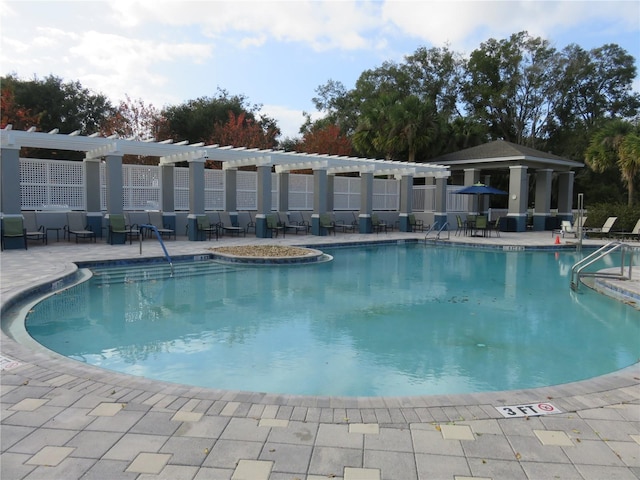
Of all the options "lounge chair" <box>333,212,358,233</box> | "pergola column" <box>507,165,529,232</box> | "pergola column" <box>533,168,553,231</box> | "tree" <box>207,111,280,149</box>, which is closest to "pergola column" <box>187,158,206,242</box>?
"lounge chair" <box>333,212,358,233</box>

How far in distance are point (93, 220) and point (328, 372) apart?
1265 cm

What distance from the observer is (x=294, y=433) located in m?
3.00

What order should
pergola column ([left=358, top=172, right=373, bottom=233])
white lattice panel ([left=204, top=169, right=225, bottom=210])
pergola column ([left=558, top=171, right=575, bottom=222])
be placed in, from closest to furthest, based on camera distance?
white lattice panel ([left=204, top=169, right=225, bottom=210]) < pergola column ([left=358, top=172, right=373, bottom=233]) < pergola column ([left=558, top=171, right=575, bottom=222])

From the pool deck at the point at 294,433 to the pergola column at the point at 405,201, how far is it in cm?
1776

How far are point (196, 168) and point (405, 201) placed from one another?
32.6 ft

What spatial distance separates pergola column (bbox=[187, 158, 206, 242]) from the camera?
1577cm

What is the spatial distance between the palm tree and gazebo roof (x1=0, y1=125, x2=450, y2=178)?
695cm

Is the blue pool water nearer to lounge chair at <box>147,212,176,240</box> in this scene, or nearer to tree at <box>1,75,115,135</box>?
lounge chair at <box>147,212,176,240</box>

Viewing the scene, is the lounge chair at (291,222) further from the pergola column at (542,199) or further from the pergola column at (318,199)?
the pergola column at (542,199)

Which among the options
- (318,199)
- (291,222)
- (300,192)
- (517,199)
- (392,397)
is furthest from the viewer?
(517,199)

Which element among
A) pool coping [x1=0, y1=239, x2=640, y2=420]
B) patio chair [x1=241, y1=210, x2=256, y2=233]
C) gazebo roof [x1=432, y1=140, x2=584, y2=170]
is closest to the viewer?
pool coping [x1=0, y1=239, x2=640, y2=420]

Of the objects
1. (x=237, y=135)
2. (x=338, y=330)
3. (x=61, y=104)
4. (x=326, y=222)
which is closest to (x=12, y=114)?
(x=61, y=104)

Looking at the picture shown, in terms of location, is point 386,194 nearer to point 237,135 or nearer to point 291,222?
point 291,222

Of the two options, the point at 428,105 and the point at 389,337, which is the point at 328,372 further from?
the point at 428,105
